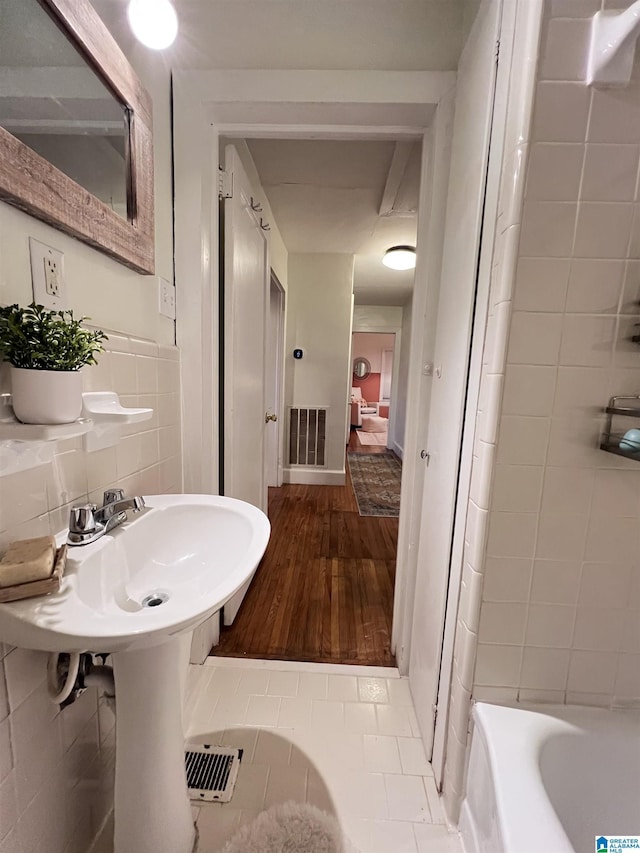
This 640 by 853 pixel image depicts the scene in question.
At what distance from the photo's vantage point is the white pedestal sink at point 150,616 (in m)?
0.52

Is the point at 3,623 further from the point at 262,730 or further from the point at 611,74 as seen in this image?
the point at 611,74

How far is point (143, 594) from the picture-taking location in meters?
0.81

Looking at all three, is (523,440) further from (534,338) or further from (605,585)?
(605,585)

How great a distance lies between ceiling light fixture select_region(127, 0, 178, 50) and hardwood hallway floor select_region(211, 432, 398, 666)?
6.62ft

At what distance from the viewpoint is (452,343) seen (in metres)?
1.03

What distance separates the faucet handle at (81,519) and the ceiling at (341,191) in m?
1.84

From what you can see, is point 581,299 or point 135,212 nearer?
point 581,299

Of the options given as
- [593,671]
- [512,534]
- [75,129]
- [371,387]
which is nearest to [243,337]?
[75,129]

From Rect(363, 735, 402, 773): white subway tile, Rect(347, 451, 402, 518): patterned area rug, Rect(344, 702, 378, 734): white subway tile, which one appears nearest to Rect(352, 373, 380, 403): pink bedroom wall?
Rect(347, 451, 402, 518): patterned area rug

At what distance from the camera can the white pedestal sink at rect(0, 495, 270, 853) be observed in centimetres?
52

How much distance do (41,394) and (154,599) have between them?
1.64 ft

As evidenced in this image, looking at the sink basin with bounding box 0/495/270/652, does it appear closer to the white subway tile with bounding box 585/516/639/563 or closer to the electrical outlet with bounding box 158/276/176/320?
the electrical outlet with bounding box 158/276/176/320

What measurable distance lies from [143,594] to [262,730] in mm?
746

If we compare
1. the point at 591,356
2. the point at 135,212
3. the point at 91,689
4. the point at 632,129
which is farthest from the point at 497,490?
the point at 135,212
